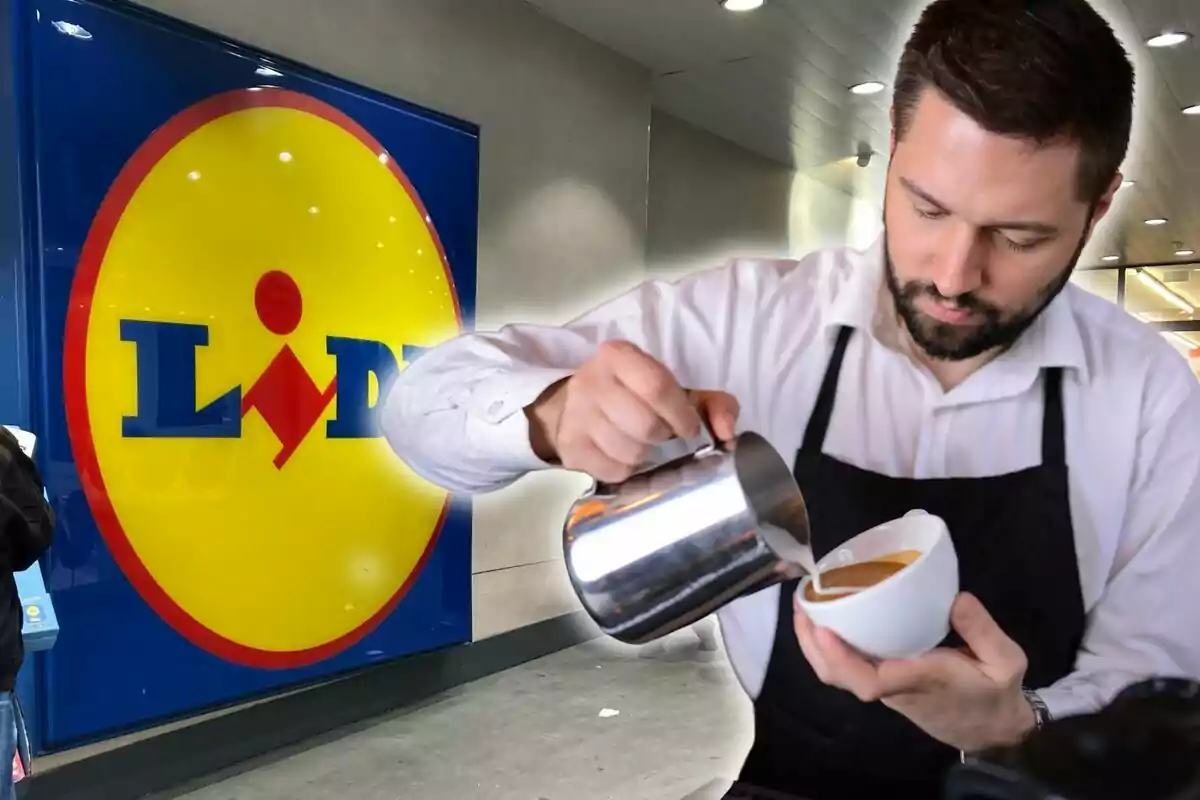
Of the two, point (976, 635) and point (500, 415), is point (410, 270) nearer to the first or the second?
point (500, 415)

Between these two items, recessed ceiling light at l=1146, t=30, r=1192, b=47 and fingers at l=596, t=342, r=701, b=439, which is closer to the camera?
fingers at l=596, t=342, r=701, b=439

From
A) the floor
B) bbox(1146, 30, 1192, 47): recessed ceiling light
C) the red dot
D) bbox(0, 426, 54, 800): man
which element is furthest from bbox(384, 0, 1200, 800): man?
the red dot

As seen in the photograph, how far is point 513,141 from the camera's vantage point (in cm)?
270

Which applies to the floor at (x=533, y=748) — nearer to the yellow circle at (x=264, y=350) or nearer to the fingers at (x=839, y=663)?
the yellow circle at (x=264, y=350)

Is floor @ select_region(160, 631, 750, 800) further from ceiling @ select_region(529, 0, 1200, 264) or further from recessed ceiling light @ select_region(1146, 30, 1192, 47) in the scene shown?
recessed ceiling light @ select_region(1146, 30, 1192, 47)

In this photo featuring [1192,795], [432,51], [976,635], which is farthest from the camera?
[432,51]

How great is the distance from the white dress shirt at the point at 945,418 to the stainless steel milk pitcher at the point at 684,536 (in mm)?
85

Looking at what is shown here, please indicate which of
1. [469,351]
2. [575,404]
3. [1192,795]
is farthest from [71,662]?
[1192,795]

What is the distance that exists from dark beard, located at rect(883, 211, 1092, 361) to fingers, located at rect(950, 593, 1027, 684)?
7.0 inches

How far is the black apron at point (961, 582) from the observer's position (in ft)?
2.16

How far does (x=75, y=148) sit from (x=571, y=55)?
1.46m

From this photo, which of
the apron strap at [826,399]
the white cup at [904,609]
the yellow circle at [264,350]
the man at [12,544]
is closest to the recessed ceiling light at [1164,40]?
the apron strap at [826,399]

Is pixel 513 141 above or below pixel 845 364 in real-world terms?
above

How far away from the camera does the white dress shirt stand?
647 millimetres
